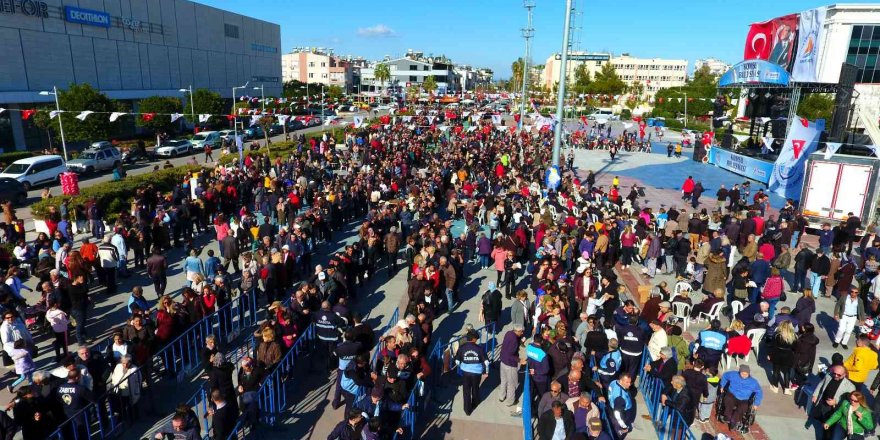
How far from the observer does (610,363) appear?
8039 millimetres

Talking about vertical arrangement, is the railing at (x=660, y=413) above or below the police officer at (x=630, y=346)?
below

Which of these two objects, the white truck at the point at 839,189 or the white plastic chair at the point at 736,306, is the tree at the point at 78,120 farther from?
the white truck at the point at 839,189

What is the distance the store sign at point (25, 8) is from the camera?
3831cm

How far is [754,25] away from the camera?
3478cm

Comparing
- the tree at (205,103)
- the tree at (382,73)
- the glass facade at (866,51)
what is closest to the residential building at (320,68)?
the tree at (382,73)

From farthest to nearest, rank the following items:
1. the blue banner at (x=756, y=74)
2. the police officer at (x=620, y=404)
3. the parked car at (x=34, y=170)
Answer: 1. the blue banner at (x=756, y=74)
2. the parked car at (x=34, y=170)
3. the police officer at (x=620, y=404)

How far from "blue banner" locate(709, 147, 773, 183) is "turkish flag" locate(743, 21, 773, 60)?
21.3ft

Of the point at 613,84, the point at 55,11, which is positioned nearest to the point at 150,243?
the point at 55,11

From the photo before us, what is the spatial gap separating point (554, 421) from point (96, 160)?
33294mm

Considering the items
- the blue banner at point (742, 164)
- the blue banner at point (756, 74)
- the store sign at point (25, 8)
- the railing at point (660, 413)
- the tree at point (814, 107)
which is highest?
the store sign at point (25, 8)

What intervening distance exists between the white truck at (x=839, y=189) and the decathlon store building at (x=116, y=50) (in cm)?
4918

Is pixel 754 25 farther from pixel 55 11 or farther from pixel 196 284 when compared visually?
pixel 55 11

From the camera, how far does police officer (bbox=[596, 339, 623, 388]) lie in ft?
26.3

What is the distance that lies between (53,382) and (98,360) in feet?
2.18
